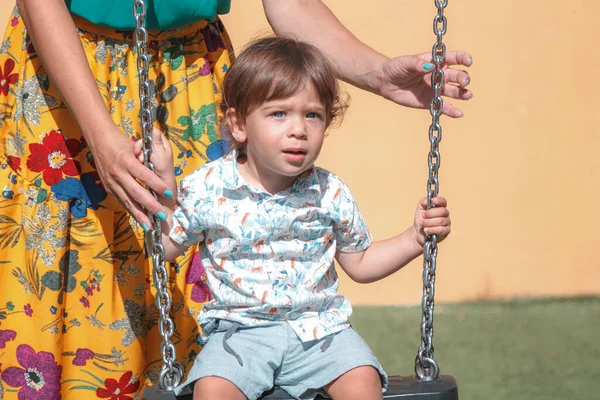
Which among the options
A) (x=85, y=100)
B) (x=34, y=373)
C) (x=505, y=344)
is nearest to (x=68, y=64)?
(x=85, y=100)

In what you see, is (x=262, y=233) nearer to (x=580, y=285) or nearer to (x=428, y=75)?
(x=428, y=75)

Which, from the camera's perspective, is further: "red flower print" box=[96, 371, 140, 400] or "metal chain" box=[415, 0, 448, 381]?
"red flower print" box=[96, 371, 140, 400]

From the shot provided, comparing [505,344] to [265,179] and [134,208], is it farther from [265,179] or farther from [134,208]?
[134,208]

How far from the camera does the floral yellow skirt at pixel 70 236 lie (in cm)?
238

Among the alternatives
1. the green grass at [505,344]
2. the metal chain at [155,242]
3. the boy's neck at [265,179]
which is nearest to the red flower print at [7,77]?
the metal chain at [155,242]

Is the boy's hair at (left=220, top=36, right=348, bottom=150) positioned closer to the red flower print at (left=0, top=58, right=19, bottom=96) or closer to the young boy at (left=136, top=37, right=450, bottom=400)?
the young boy at (left=136, top=37, right=450, bottom=400)

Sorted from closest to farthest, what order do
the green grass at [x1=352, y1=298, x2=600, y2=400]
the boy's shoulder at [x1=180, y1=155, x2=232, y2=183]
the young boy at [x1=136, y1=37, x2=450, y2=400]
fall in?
the young boy at [x1=136, y1=37, x2=450, y2=400] < the boy's shoulder at [x1=180, y1=155, x2=232, y2=183] < the green grass at [x1=352, y1=298, x2=600, y2=400]

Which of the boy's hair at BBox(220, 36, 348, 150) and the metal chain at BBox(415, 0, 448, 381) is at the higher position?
the boy's hair at BBox(220, 36, 348, 150)

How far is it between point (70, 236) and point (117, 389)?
41cm

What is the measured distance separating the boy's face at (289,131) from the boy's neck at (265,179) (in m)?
0.05

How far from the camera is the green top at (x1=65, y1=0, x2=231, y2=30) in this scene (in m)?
2.32

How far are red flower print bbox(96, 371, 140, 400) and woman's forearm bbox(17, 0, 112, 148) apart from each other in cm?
64

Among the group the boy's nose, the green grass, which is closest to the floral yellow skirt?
the boy's nose

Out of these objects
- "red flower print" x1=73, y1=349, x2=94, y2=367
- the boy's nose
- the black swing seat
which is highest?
the boy's nose
